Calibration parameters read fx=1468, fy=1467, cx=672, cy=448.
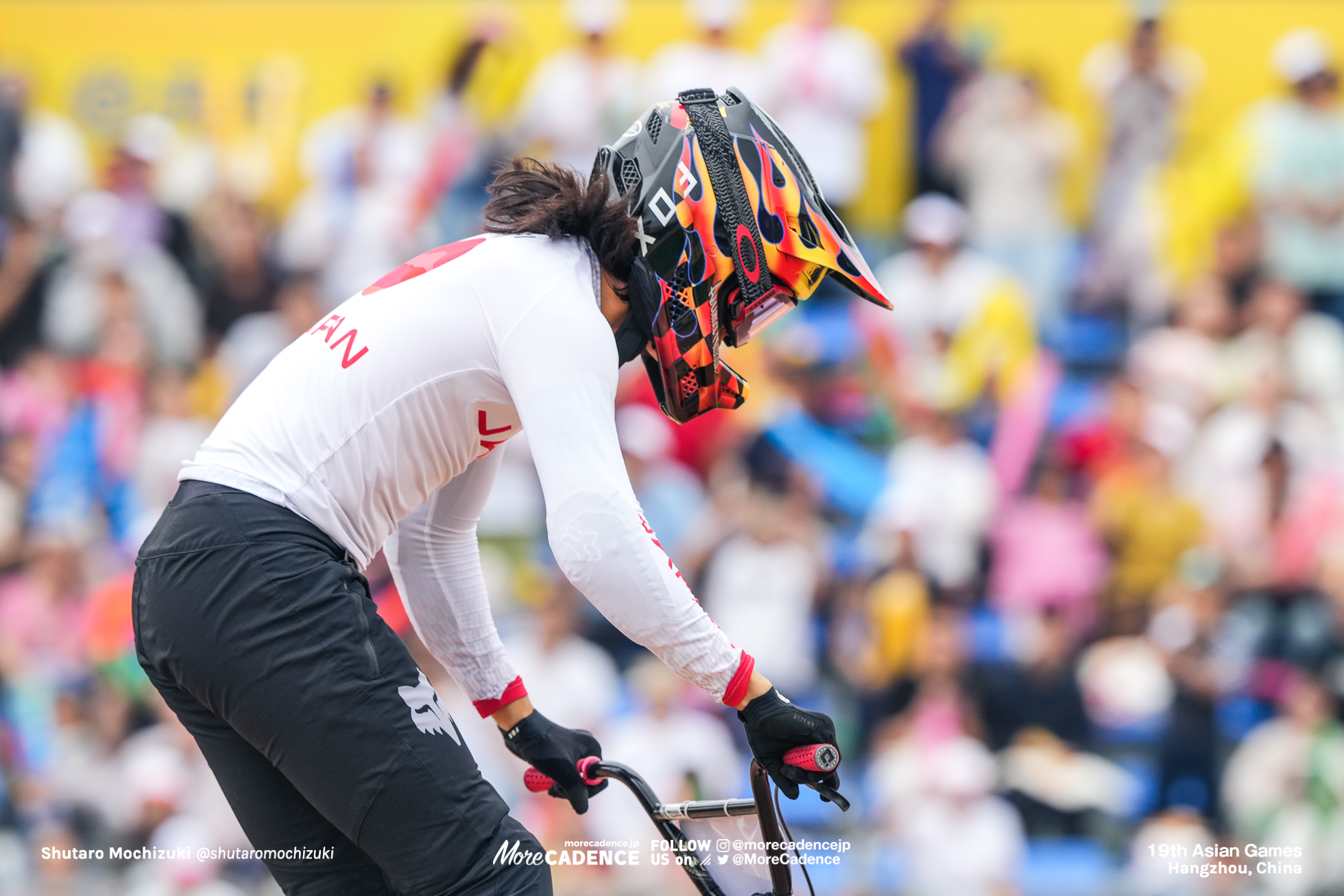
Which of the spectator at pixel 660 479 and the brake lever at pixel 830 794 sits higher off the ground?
the brake lever at pixel 830 794

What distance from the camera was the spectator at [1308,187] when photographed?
29.3 feet

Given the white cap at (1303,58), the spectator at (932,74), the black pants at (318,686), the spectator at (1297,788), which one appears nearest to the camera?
the black pants at (318,686)

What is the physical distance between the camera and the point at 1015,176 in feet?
31.5

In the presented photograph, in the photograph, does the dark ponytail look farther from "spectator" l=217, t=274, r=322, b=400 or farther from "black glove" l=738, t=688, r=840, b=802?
"spectator" l=217, t=274, r=322, b=400

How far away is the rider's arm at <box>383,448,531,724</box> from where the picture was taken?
3395mm

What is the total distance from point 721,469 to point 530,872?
5.41 meters

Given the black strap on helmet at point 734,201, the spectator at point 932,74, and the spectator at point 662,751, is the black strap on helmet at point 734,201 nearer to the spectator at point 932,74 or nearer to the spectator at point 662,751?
the spectator at point 662,751

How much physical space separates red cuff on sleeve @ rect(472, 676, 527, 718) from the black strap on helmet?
3.59ft

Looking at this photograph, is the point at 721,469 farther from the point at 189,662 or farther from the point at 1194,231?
the point at 189,662

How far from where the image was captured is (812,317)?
9773 millimetres

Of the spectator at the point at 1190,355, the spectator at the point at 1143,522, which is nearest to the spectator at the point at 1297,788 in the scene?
the spectator at the point at 1143,522

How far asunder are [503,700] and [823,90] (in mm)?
6686

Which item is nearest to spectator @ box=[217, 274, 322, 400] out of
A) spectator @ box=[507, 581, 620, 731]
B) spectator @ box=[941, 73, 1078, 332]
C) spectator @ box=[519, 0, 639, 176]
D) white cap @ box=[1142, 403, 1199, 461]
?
spectator @ box=[519, 0, 639, 176]

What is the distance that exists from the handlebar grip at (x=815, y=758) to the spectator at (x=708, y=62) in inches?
271
